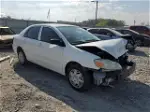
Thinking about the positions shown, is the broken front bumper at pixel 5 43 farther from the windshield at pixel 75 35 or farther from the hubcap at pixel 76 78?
the hubcap at pixel 76 78

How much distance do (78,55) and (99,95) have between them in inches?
42.2

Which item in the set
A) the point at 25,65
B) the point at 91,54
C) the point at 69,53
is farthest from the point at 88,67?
the point at 25,65

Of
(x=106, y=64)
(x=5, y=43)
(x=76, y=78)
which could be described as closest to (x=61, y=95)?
(x=76, y=78)

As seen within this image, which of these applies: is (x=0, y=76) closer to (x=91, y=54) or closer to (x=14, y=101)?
(x=14, y=101)

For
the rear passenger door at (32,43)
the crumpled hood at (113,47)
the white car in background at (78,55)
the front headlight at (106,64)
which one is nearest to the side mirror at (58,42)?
the white car in background at (78,55)

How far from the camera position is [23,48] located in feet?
24.4

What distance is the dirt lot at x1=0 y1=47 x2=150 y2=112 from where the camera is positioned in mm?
4453

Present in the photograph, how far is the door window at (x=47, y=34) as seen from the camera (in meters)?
6.07

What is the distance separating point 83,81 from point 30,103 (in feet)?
4.26

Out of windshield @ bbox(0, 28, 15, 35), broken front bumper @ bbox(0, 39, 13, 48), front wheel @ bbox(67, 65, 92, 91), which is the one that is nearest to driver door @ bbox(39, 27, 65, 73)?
front wheel @ bbox(67, 65, 92, 91)

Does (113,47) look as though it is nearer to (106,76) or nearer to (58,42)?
(106,76)

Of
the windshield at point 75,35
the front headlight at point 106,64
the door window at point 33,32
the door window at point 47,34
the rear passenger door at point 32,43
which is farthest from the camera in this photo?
the door window at point 33,32

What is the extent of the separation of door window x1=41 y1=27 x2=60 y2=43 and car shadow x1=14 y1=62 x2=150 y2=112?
1.13 meters

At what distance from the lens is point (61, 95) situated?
16.7 ft
